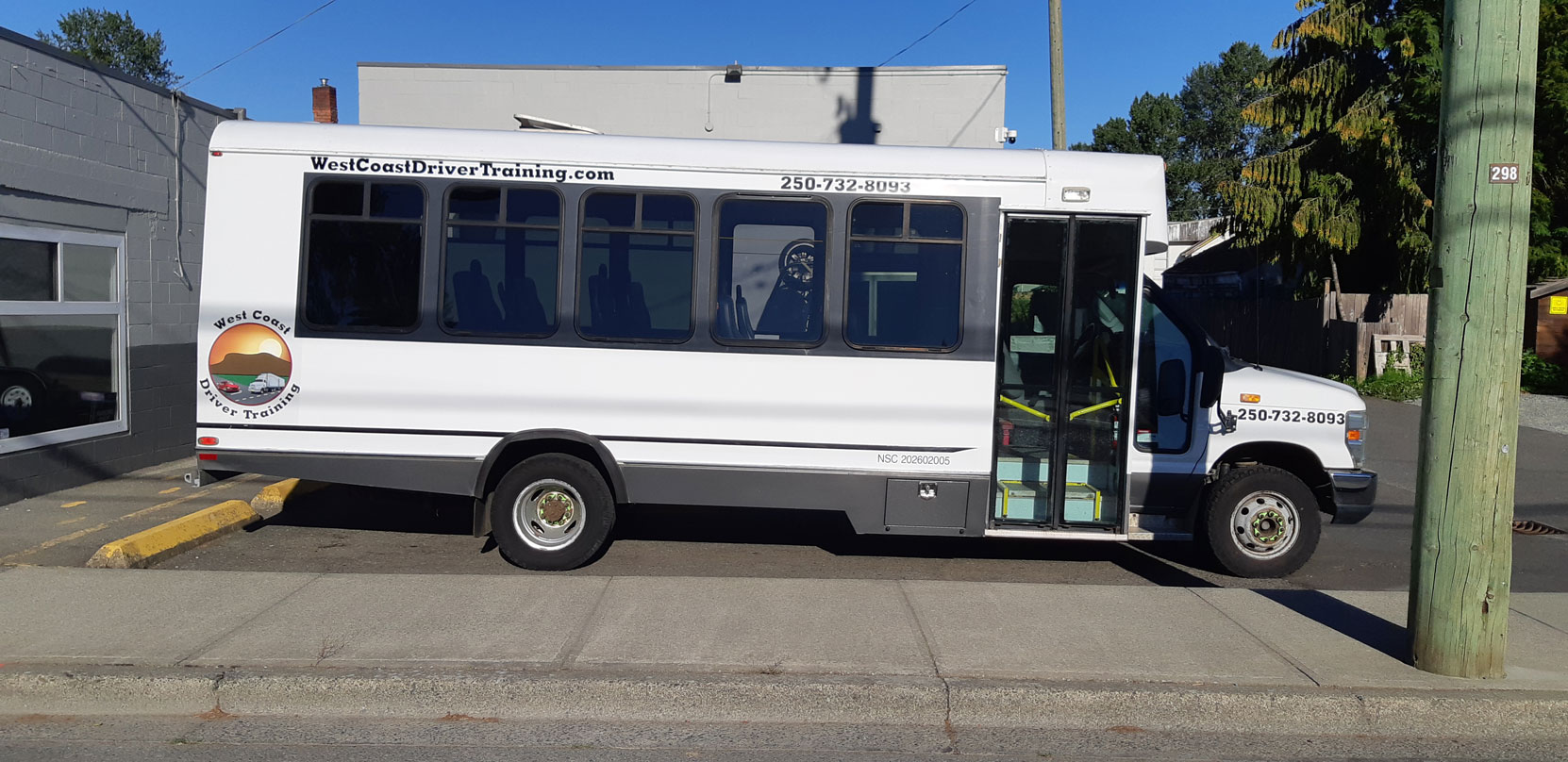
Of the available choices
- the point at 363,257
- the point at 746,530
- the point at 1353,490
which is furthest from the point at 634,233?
the point at 1353,490

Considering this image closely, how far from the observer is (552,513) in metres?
7.17

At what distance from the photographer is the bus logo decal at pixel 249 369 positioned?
Answer: 6992mm

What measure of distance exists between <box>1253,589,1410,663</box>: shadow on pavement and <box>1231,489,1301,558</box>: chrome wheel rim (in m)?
0.43

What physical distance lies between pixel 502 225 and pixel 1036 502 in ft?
12.8

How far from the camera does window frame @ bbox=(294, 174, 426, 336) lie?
23.0 ft

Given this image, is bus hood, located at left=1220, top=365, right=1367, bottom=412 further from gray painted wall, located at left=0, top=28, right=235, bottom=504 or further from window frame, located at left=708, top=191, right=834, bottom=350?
gray painted wall, located at left=0, top=28, right=235, bottom=504

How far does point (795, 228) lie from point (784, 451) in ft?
4.70

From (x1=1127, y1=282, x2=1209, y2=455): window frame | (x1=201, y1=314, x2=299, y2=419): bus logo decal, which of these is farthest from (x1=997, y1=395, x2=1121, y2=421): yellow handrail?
(x1=201, y1=314, x2=299, y2=419): bus logo decal

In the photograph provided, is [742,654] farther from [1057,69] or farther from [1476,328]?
[1057,69]

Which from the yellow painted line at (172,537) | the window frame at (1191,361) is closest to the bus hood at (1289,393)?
the window frame at (1191,361)

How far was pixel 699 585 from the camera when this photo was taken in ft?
21.8

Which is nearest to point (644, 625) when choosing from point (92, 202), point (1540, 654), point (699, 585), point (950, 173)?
point (699, 585)

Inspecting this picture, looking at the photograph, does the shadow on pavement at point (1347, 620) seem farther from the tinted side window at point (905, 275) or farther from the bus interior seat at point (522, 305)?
the bus interior seat at point (522, 305)

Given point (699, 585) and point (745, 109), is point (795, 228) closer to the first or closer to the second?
point (699, 585)
